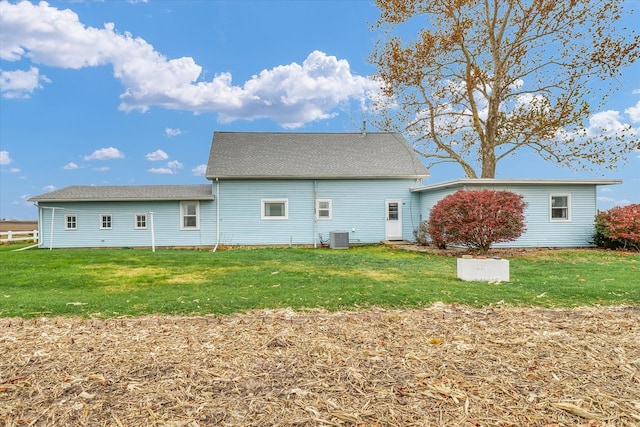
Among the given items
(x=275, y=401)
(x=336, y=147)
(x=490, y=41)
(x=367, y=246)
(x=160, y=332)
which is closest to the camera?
(x=275, y=401)

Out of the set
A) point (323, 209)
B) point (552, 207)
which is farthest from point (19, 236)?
point (552, 207)

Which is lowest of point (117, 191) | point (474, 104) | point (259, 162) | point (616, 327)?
point (616, 327)

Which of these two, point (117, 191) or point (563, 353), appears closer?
point (563, 353)

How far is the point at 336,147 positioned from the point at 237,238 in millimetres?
6699

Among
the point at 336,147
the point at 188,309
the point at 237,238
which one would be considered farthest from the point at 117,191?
the point at 188,309

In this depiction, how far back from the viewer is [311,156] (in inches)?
775

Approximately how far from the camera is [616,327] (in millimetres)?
4680

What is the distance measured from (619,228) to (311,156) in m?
12.4

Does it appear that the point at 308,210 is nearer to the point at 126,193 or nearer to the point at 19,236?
the point at 126,193

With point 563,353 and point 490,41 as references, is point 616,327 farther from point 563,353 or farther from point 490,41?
point 490,41

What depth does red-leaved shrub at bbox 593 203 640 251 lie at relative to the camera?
14.6 m

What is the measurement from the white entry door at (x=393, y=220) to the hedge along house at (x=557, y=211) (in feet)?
8.35

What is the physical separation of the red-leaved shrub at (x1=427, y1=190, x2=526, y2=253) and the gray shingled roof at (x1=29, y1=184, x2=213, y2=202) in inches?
387

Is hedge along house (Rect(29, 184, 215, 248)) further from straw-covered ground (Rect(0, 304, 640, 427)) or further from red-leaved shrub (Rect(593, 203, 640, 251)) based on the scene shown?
red-leaved shrub (Rect(593, 203, 640, 251))
